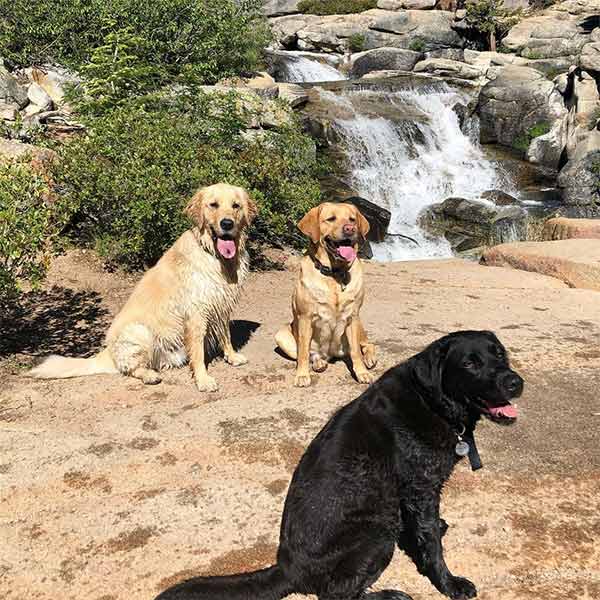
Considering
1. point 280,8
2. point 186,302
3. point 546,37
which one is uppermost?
point 280,8

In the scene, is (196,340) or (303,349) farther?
(196,340)

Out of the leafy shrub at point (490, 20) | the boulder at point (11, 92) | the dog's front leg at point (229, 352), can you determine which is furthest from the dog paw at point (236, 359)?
the leafy shrub at point (490, 20)

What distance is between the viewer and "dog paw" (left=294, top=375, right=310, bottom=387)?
5.22m

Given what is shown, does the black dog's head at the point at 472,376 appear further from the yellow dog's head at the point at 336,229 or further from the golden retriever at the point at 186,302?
the golden retriever at the point at 186,302

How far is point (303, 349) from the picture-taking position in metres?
5.26

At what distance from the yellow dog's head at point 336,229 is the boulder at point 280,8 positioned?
3708 cm

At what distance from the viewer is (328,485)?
278 cm

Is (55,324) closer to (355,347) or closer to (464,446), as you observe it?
(355,347)

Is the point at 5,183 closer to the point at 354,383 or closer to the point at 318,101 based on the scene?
the point at 354,383

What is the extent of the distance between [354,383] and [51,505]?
258cm

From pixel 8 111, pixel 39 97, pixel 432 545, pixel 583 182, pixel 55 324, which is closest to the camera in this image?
pixel 432 545

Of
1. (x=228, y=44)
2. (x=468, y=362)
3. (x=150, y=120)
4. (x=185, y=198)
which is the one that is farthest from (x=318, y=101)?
(x=468, y=362)

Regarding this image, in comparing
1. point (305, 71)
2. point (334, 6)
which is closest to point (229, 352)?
point (305, 71)

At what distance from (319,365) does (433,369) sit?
8.38ft
